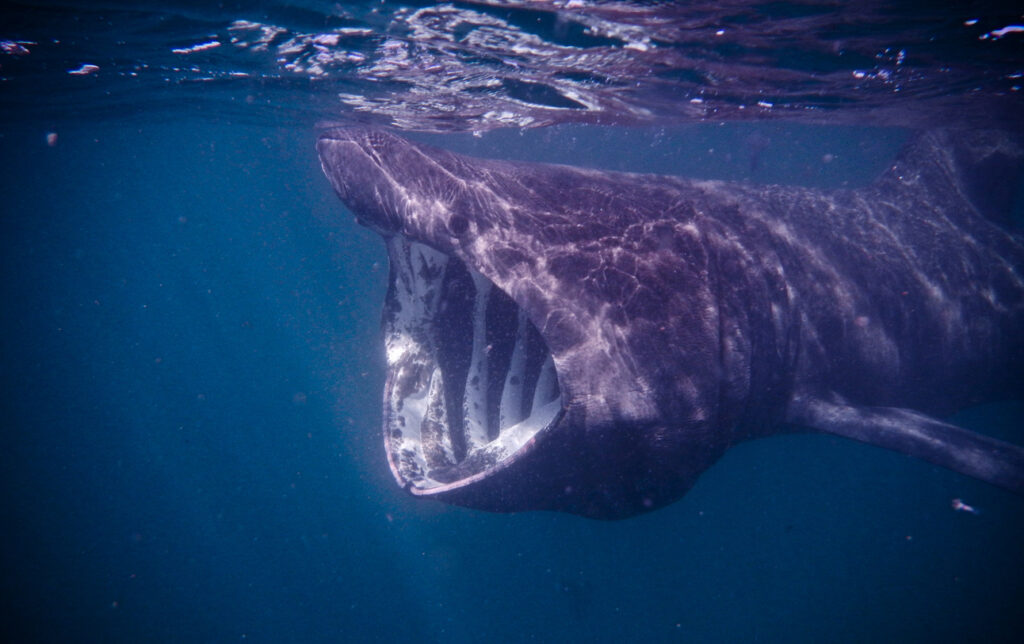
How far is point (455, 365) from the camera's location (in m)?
4.61

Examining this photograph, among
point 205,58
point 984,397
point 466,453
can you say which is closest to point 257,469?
point 205,58

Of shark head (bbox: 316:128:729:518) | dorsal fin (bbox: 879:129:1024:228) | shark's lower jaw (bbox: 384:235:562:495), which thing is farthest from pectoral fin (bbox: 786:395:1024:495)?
dorsal fin (bbox: 879:129:1024:228)

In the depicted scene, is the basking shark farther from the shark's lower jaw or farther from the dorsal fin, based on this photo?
the dorsal fin

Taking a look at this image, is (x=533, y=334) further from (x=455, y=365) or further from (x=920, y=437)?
(x=920, y=437)

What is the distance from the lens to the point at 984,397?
6.80m

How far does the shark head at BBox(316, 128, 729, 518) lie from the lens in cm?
311

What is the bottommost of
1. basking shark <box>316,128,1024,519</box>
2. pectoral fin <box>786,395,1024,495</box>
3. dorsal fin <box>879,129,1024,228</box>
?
pectoral fin <box>786,395,1024,495</box>

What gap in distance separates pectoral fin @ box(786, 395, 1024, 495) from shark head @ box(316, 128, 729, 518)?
50.2 inches

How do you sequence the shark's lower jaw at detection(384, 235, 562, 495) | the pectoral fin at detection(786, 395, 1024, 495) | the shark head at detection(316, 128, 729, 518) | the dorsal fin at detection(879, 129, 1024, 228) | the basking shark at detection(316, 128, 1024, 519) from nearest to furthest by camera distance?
the shark head at detection(316, 128, 729, 518) < the basking shark at detection(316, 128, 1024, 519) < the pectoral fin at detection(786, 395, 1024, 495) < the shark's lower jaw at detection(384, 235, 562, 495) < the dorsal fin at detection(879, 129, 1024, 228)

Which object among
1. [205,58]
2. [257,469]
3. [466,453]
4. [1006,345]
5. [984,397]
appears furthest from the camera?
[257,469]

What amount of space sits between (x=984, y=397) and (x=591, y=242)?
680 centimetres

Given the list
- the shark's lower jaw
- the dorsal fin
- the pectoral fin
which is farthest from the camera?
the dorsal fin

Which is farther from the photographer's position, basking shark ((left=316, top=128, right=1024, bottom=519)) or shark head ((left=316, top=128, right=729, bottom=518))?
basking shark ((left=316, top=128, right=1024, bottom=519))

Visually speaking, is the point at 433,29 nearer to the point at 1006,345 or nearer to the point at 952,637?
the point at 1006,345
